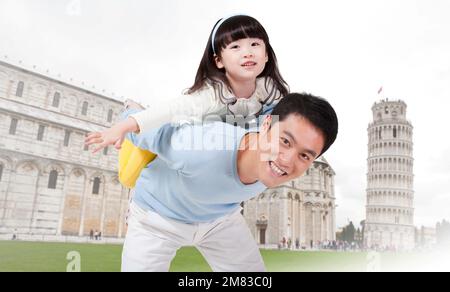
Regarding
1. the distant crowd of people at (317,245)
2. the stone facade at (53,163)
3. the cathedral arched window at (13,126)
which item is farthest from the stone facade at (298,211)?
the cathedral arched window at (13,126)

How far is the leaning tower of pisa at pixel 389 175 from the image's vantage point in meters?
22.4

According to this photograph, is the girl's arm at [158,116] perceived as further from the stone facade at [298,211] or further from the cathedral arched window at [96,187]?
the stone facade at [298,211]

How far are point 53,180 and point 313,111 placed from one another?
1050 centimetres

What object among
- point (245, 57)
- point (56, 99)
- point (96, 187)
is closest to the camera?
point (245, 57)

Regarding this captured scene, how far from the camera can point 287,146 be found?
102 cm

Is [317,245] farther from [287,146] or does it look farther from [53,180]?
[287,146]

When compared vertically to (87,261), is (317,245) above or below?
above

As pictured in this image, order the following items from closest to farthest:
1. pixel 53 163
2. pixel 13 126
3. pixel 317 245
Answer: pixel 13 126
pixel 53 163
pixel 317 245

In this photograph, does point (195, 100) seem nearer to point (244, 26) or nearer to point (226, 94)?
point (226, 94)

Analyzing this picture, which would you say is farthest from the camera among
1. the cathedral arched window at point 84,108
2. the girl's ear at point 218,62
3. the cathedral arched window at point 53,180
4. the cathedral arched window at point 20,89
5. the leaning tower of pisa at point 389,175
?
the leaning tower of pisa at point 389,175

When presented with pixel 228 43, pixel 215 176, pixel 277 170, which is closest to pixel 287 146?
pixel 277 170

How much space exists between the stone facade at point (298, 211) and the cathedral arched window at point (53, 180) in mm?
6308

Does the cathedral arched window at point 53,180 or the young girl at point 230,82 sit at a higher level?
the cathedral arched window at point 53,180

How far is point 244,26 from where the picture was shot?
1285 millimetres
